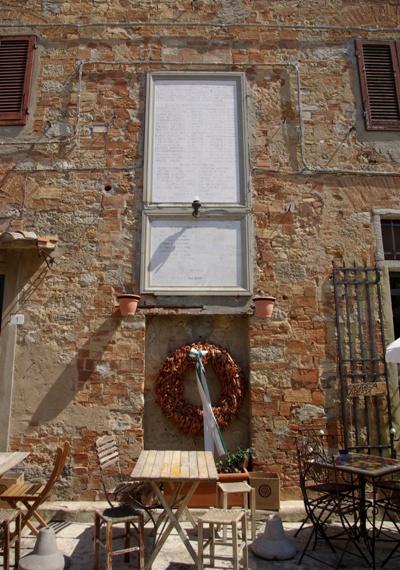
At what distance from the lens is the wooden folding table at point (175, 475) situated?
137 inches

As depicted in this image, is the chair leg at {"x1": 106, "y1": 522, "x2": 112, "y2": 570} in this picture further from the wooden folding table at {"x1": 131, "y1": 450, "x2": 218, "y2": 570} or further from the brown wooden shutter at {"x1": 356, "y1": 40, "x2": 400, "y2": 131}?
the brown wooden shutter at {"x1": 356, "y1": 40, "x2": 400, "y2": 131}

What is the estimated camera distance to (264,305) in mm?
5816

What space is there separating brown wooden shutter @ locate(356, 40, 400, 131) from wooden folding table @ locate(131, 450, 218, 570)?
16.7 ft

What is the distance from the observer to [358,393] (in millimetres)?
5715

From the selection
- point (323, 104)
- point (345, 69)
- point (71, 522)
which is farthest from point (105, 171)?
point (71, 522)

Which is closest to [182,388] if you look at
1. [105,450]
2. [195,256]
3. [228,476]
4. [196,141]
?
[228,476]

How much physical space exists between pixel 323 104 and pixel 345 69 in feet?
2.22

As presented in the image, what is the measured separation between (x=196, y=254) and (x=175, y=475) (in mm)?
3136

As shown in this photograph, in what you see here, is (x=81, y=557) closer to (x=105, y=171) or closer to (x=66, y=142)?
(x=105, y=171)

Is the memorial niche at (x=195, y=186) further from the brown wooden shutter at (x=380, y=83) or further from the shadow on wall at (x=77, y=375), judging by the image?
the brown wooden shutter at (x=380, y=83)

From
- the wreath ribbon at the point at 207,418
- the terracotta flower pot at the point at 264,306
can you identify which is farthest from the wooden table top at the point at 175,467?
the terracotta flower pot at the point at 264,306

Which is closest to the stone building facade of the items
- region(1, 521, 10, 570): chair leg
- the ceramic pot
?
the ceramic pot

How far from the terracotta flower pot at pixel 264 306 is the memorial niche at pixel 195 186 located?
0.80ft

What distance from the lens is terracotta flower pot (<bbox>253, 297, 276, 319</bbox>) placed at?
19.0ft
